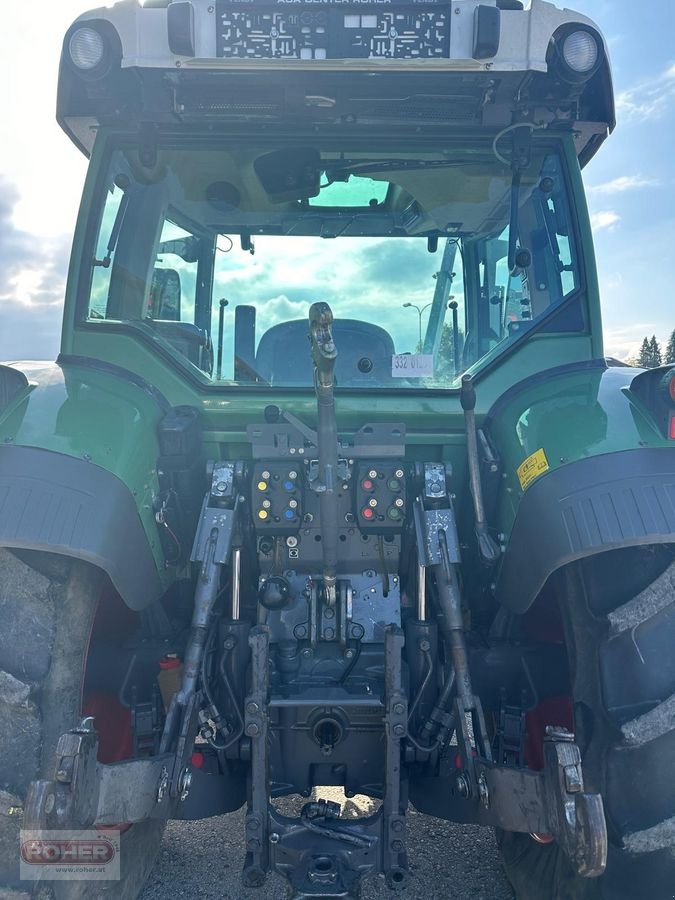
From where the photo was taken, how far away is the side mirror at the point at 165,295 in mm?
3070

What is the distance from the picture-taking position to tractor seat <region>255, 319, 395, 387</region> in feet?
9.02

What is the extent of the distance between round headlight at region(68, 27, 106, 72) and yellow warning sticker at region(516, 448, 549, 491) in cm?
203

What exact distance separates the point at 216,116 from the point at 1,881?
252 centimetres

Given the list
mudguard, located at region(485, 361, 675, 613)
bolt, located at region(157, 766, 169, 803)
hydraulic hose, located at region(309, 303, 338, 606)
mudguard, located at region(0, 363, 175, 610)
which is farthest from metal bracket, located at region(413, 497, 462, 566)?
bolt, located at region(157, 766, 169, 803)

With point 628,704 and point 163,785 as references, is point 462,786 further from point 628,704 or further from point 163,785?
point 163,785

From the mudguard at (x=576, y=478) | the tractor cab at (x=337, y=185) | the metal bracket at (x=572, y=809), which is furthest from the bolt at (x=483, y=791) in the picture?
the tractor cab at (x=337, y=185)

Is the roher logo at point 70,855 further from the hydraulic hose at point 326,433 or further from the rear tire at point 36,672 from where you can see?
the hydraulic hose at point 326,433

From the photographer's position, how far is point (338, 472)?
7.89ft

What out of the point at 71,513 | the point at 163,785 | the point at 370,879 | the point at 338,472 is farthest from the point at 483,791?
the point at 71,513

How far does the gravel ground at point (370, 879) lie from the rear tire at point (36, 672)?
0.88 m

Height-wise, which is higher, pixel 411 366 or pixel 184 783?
pixel 411 366

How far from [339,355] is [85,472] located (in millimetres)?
1102

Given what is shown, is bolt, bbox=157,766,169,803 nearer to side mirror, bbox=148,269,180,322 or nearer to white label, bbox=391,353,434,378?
white label, bbox=391,353,434,378

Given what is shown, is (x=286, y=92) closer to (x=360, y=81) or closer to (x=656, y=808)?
(x=360, y=81)
